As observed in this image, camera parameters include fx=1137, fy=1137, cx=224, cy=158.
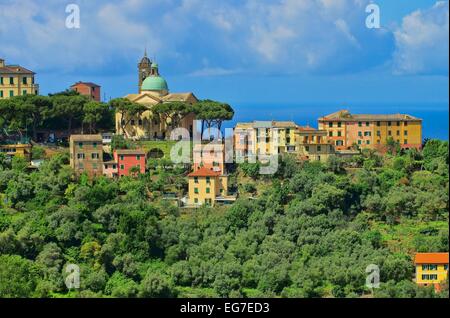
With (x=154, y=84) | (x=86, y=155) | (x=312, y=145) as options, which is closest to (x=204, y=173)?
(x=86, y=155)

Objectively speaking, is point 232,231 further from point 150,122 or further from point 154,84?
point 154,84

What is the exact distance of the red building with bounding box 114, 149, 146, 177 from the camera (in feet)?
71.1

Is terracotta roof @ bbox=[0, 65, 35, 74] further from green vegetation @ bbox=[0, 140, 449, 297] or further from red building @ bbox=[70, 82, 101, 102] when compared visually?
green vegetation @ bbox=[0, 140, 449, 297]

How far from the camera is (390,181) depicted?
21.2m

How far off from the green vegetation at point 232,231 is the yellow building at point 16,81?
4.04 m

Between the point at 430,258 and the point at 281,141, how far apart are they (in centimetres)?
605

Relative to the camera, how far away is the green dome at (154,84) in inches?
1040

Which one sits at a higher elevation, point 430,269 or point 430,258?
point 430,258

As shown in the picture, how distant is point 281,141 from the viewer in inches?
914

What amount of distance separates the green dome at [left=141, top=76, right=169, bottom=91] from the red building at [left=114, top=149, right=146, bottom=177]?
16.0ft
